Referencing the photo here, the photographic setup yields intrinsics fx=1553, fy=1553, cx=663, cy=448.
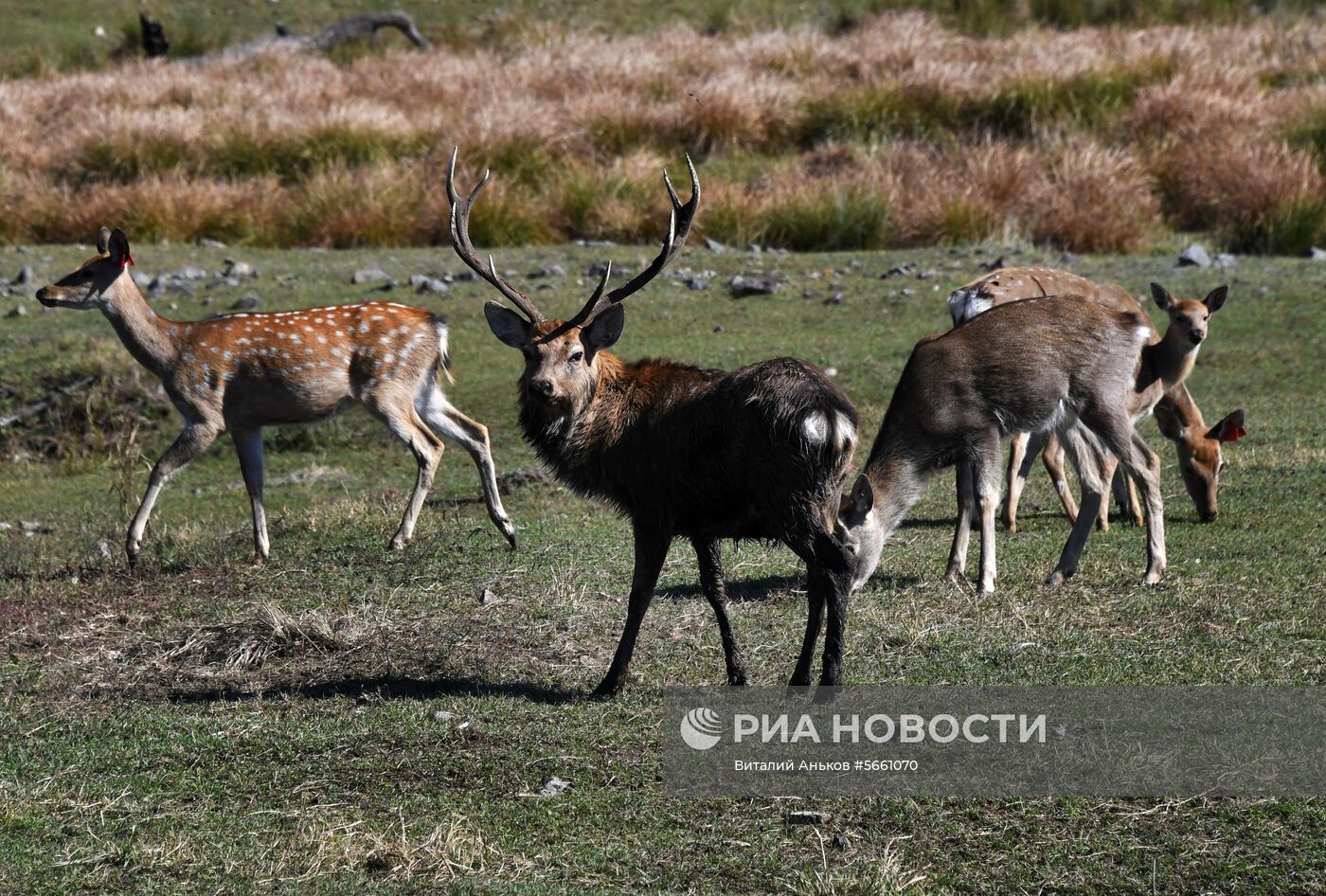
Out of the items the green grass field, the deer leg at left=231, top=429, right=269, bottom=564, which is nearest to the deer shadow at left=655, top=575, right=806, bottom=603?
the green grass field

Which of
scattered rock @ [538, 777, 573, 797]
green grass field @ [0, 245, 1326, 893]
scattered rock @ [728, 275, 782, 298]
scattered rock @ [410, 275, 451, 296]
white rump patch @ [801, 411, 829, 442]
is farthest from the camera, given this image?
scattered rock @ [728, 275, 782, 298]

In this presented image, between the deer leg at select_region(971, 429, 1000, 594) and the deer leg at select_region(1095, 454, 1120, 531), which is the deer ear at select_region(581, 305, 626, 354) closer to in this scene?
the deer leg at select_region(971, 429, 1000, 594)

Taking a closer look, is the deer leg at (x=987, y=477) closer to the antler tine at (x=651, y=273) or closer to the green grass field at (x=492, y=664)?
the green grass field at (x=492, y=664)

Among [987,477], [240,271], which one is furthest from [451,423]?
[240,271]

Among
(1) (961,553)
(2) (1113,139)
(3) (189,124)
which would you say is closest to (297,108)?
(3) (189,124)

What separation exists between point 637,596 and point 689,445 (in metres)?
0.70

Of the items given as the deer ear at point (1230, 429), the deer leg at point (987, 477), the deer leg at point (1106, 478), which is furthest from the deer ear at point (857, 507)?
the deer ear at point (1230, 429)

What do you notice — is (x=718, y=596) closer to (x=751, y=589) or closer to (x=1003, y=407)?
(x=751, y=589)

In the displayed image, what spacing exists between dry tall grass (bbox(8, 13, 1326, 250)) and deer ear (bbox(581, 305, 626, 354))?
10927 mm

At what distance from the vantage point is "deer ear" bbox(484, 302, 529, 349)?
6898mm

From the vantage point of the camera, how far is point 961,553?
8.31 meters

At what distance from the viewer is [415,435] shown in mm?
9867

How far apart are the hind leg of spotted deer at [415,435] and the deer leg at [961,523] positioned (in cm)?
324

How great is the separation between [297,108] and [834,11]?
609 inches
